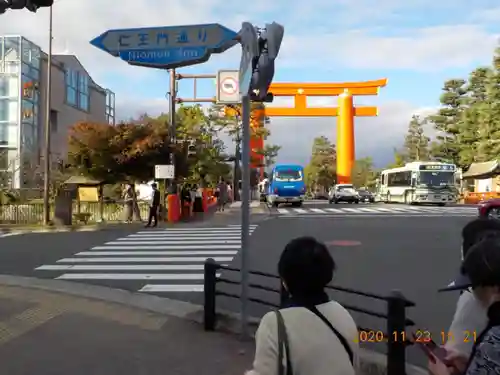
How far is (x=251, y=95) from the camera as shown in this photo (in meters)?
5.95

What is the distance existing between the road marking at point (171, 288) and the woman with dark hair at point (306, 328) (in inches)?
281

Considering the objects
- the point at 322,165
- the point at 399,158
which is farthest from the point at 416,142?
the point at 322,165

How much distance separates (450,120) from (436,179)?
76.5 feet

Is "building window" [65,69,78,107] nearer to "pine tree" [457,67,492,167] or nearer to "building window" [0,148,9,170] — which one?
"building window" [0,148,9,170]

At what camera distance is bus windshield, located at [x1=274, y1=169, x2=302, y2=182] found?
129 feet

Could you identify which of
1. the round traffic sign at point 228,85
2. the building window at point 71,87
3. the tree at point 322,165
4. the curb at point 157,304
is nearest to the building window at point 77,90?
the building window at point 71,87

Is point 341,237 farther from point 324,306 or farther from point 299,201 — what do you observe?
point 299,201

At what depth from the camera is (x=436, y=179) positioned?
124 ft

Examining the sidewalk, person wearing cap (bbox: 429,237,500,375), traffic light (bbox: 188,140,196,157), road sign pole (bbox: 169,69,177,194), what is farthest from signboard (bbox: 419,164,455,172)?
person wearing cap (bbox: 429,237,500,375)

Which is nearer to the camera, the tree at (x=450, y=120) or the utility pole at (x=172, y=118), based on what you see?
the utility pole at (x=172, y=118)

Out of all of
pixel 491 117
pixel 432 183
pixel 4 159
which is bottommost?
pixel 432 183

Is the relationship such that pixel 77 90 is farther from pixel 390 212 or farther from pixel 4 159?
pixel 390 212

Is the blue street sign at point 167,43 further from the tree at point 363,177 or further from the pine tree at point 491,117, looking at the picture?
the tree at point 363,177

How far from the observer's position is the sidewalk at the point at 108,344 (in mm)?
5234
